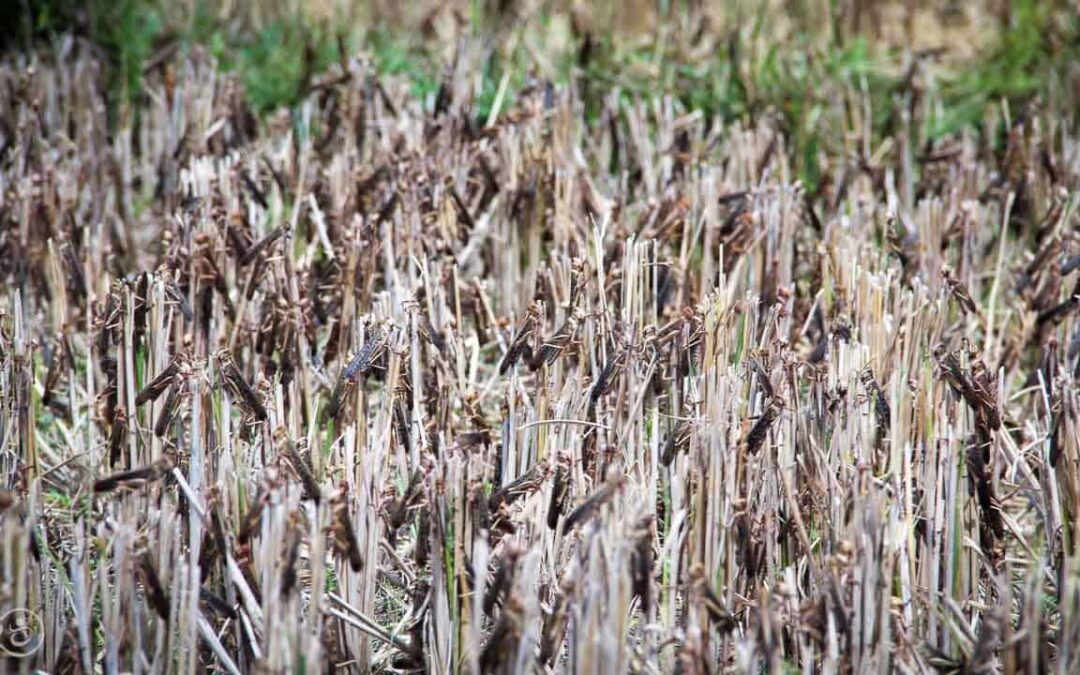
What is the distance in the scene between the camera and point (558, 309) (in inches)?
92.7

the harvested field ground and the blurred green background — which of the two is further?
the blurred green background

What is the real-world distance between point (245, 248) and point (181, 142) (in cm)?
86

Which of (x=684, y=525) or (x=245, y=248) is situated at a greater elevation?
(x=245, y=248)

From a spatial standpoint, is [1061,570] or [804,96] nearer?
[1061,570]

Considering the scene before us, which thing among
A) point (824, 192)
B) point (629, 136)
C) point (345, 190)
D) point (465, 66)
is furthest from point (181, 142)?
point (824, 192)

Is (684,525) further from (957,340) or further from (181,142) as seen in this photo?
(181,142)

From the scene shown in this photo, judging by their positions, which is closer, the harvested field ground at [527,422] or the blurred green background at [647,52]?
the harvested field ground at [527,422]

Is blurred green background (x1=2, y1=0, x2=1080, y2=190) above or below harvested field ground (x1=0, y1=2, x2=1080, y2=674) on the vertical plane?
above

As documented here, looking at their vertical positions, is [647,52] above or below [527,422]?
above

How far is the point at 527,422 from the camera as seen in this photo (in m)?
1.86

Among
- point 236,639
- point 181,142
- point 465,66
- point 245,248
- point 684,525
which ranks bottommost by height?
point 236,639

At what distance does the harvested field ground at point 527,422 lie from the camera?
1.53 metres

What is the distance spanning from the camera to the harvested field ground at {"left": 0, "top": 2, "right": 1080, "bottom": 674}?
1527mm

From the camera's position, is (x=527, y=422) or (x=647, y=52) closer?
(x=527, y=422)
